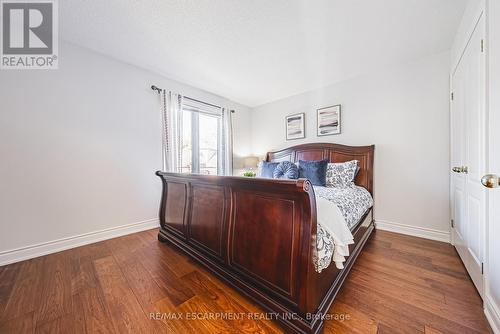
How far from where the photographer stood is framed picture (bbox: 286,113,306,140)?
349 cm

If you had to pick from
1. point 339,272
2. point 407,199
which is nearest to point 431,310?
point 339,272

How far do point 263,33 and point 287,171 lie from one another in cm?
172

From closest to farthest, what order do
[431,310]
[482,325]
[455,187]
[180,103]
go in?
[482,325] → [431,310] → [455,187] → [180,103]

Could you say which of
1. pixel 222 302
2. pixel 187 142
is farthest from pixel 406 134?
pixel 187 142

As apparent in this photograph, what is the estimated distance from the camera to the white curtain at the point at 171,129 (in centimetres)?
286

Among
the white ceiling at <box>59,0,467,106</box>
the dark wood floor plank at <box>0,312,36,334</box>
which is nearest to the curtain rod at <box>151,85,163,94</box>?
the white ceiling at <box>59,0,467,106</box>

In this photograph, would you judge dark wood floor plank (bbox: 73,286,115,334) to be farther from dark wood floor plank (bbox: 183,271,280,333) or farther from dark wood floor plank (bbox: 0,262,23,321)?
dark wood floor plank (bbox: 183,271,280,333)

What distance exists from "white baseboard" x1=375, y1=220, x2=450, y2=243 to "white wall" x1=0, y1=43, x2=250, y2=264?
11.4ft

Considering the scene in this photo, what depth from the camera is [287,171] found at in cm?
264

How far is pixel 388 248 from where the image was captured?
2.04 meters

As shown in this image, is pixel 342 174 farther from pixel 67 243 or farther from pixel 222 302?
pixel 67 243

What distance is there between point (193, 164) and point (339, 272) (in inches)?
113

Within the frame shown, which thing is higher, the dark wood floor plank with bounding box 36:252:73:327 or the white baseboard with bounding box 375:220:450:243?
the white baseboard with bounding box 375:220:450:243

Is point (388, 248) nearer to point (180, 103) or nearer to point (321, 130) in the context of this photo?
point (321, 130)
